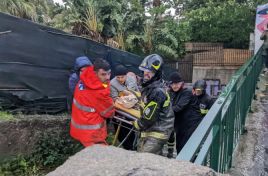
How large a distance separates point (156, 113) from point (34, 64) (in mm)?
3148

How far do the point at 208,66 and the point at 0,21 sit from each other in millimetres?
11621

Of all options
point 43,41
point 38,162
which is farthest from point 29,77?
point 38,162

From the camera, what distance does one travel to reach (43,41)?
6180mm

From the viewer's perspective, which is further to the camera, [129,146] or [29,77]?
[29,77]

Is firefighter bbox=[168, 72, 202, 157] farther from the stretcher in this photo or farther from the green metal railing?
the green metal railing

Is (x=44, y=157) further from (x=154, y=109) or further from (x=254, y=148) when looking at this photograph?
(x=254, y=148)

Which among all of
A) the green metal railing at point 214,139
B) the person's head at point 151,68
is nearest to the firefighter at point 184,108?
the green metal railing at point 214,139

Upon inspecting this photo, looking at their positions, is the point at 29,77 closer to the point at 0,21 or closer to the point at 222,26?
the point at 0,21

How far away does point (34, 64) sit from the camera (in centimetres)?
612

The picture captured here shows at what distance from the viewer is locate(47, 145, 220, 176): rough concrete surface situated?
4.98ft

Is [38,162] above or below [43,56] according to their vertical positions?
below

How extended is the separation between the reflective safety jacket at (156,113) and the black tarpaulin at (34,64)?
2.80 meters

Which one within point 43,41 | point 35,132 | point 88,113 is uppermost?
point 43,41

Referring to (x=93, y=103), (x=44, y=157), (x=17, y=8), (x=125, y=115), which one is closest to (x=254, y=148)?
(x=125, y=115)
